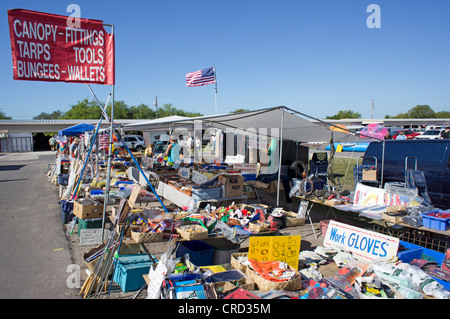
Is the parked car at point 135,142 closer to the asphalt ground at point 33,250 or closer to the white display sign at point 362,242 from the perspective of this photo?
the asphalt ground at point 33,250

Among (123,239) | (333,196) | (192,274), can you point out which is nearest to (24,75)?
(123,239)

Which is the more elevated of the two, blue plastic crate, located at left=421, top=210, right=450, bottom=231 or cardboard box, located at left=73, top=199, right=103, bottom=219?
blue plastic crate, located at left=421, top=210, right=450, bottom=231

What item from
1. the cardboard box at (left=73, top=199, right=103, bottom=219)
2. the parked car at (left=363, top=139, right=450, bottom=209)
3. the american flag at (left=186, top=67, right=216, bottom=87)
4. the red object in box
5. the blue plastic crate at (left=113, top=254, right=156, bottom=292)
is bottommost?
the blue plastic crate at (left=113, top=254, right=156, bottom=292)

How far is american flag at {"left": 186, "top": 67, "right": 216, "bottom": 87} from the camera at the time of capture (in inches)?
612

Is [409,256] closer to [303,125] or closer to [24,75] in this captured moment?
[303,125]

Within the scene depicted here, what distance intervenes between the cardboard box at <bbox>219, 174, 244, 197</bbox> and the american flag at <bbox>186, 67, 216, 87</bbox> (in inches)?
377

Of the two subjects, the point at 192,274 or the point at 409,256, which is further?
the point at 409,256

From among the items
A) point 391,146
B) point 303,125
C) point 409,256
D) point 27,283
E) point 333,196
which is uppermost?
point 303,125

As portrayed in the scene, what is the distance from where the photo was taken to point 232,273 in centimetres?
340

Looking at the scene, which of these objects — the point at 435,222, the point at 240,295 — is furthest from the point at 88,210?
the point at 435,222

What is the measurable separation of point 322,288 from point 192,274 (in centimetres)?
135

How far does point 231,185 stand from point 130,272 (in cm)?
345

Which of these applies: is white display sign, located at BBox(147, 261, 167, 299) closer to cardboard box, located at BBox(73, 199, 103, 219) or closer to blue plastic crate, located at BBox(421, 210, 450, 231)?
cardboard box, located at BBox(73, 199, 103, 219)

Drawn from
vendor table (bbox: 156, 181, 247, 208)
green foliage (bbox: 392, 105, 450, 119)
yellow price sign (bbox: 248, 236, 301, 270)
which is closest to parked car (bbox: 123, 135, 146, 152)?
A: vendor table (bbox: 156, 181, 247, 208)
